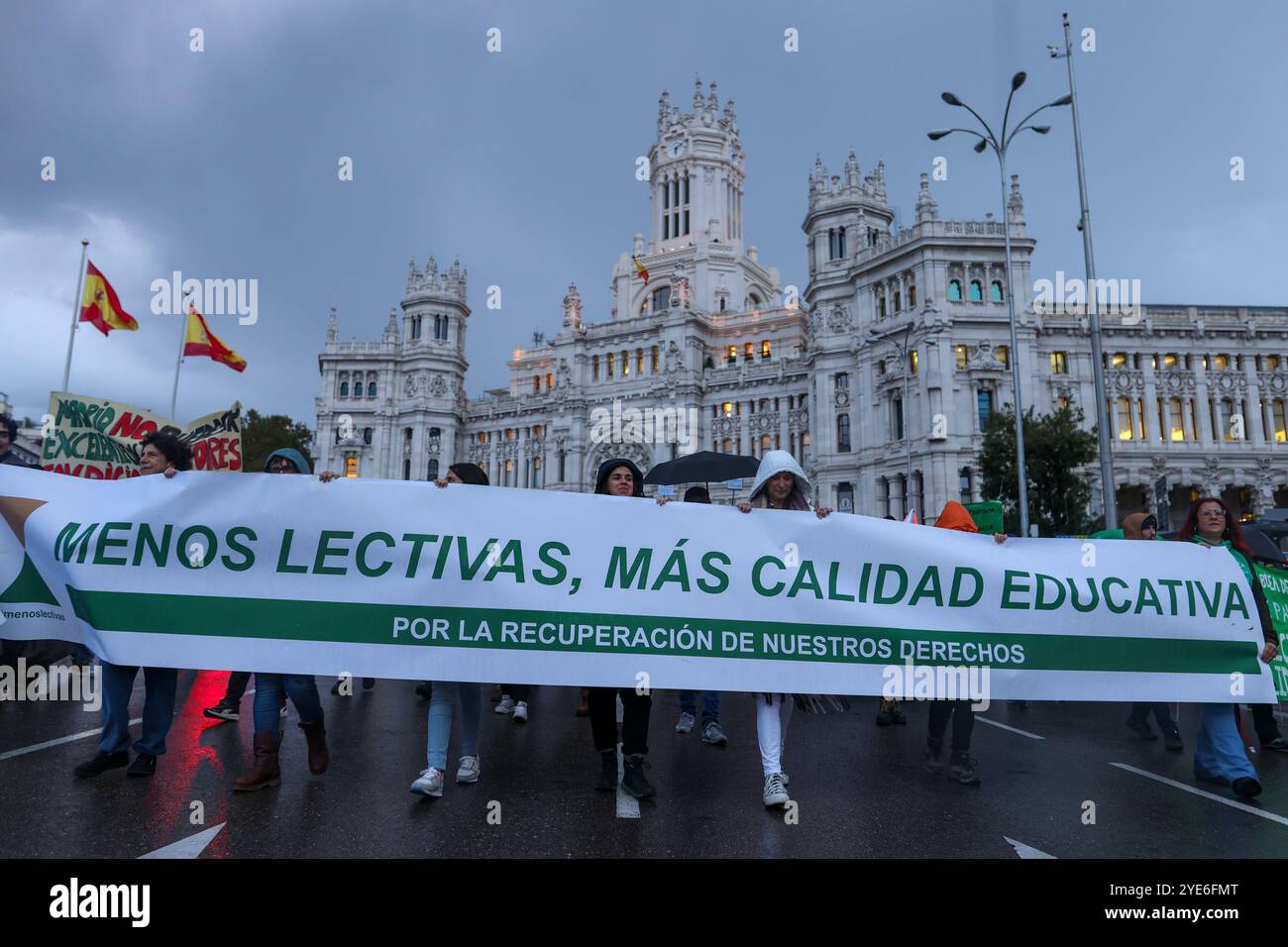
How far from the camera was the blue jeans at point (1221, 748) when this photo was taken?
5.88 m

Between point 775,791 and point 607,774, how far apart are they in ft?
4.36

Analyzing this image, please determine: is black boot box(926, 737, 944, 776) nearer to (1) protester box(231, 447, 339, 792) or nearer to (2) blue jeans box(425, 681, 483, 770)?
(2) blue jeans box(425, 681, 483, 770)

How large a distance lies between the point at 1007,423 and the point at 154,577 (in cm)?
3431

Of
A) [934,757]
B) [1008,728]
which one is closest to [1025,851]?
[934,757]

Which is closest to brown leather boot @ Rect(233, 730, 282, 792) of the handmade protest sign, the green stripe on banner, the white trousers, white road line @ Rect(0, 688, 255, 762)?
the green stripe on banner

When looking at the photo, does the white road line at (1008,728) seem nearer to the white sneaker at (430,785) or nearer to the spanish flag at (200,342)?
the white sneaker at (430,785)

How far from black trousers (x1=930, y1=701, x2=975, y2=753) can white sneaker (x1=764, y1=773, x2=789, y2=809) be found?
1838mm

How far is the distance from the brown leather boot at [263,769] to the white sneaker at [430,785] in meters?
1.16

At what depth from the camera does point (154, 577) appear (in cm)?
555

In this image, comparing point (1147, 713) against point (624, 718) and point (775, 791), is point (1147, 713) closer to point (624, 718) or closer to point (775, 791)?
point (775, 791)

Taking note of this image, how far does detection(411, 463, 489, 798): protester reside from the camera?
5219 mm

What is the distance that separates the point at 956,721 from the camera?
6.09 m
